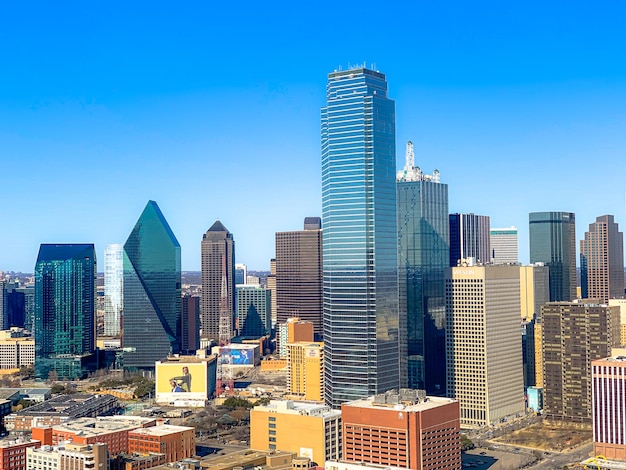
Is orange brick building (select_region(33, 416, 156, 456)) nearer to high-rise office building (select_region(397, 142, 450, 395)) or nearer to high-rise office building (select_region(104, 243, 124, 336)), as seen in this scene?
high-rise office building (select_region(397, 142, 450, 395))

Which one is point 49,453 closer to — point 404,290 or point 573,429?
point 404,290

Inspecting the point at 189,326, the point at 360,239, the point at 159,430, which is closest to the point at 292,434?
the point at 159,430

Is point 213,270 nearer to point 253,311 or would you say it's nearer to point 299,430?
point 253,311

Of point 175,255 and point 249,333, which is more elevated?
point 175,255

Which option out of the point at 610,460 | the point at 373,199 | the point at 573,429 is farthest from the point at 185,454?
the point at 573,429

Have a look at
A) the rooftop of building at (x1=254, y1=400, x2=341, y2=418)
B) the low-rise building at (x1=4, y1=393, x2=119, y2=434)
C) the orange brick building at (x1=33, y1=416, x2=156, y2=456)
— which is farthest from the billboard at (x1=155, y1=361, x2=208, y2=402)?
the rooftop of building at (x1=254, y1=400, x2=341, y2=418)

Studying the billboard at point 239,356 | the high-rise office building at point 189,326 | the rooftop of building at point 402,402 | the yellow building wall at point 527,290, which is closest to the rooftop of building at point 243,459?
the rooftop of building at point 402,402
